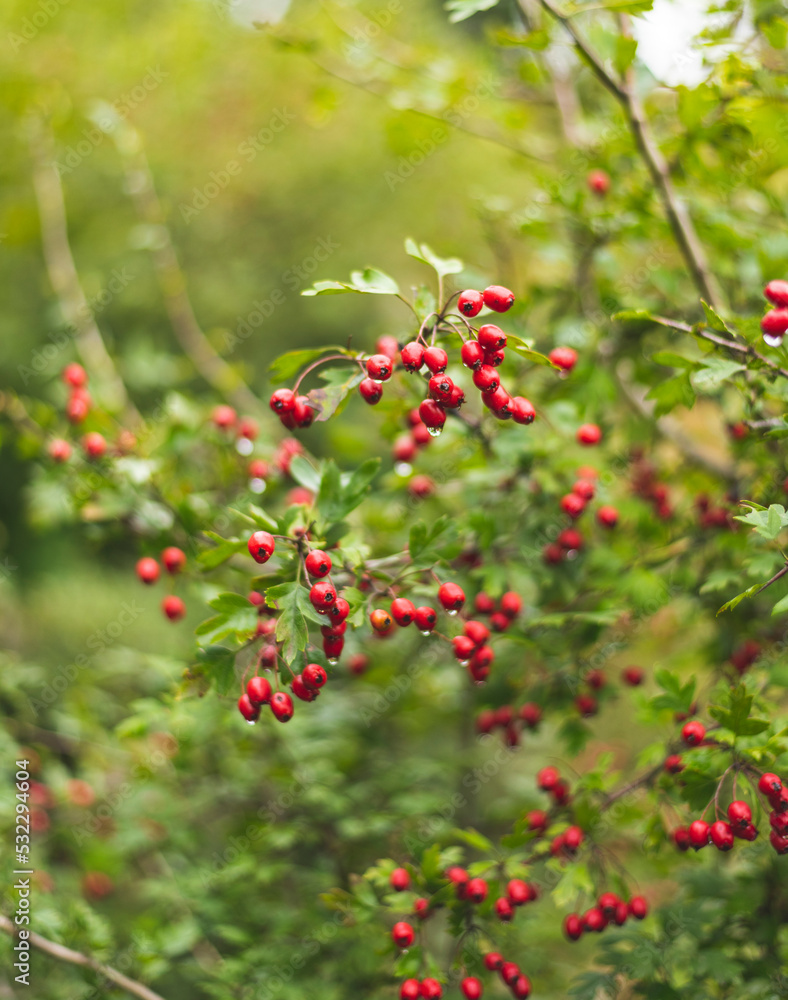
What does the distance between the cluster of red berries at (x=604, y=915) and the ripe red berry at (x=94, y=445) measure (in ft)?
4.04

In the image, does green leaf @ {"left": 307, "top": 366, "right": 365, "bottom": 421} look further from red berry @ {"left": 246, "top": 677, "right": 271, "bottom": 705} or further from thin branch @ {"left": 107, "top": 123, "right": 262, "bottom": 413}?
thin branch @ {"left": 107, "top": 123, "right": 262, "bottom": 413}

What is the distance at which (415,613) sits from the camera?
1025 millimetres

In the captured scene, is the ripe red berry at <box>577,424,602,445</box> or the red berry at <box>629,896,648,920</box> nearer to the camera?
the red berry at <box>629,896,648,920</box>

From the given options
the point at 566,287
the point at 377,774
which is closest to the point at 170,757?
the point at 377,774

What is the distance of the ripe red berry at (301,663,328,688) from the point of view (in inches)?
37.3

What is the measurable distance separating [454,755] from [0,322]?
15.6 feet

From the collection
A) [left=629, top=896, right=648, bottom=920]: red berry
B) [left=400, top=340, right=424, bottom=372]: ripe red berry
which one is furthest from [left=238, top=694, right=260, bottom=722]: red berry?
[left=629, top=896, right=648, bottom=920]: red berry

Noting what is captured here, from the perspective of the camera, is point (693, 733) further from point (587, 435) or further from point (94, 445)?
point (94, 445)

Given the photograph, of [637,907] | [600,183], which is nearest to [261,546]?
[637,907]

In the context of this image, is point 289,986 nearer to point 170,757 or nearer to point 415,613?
point 170,757

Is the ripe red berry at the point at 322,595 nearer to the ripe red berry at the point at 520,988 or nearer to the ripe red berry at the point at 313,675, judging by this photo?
the ripe red berry at the point at 313,675

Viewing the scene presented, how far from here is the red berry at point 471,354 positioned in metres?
0.91

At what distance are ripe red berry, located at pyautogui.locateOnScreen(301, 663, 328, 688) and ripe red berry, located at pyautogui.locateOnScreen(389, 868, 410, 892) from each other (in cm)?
44

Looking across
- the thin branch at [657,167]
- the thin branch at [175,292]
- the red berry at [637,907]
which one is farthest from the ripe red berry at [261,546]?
the thin branch at [175,292]
